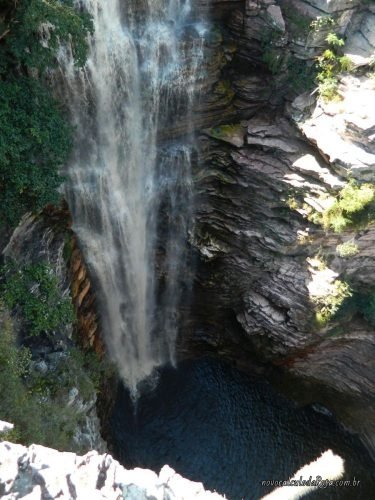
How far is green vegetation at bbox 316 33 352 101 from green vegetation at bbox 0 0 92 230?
7608mm

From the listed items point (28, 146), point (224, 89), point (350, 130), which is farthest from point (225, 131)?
point (28, 146)

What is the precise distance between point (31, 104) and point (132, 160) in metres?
4.96

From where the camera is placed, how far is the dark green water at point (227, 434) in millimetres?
17359

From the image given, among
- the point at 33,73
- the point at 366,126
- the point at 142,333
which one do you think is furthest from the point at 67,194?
the point at 366,126

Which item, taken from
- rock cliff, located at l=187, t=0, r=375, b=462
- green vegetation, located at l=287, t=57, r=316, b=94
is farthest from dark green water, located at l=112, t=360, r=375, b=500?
green vegetation, located at l=287, t=57, r=316, b=94

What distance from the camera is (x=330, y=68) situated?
48.5ft

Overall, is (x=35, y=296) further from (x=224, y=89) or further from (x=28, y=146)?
(x=224, y=89)

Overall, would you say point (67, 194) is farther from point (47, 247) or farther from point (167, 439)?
point (167, 439)

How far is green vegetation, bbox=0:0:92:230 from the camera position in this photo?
10.3m

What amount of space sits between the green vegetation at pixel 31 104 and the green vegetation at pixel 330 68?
25.0ft

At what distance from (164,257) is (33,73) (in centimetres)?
901

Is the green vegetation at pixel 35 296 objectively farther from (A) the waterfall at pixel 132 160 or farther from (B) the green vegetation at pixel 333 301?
(B) the green vegetation at pixel 333 301

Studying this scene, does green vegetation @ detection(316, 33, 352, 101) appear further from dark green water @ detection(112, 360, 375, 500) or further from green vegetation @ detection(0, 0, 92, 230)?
dark green water @ detection(112, 360, 375, 500)

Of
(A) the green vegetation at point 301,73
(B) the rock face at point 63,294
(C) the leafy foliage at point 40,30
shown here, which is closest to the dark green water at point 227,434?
(B) the rock face at point 63,294
